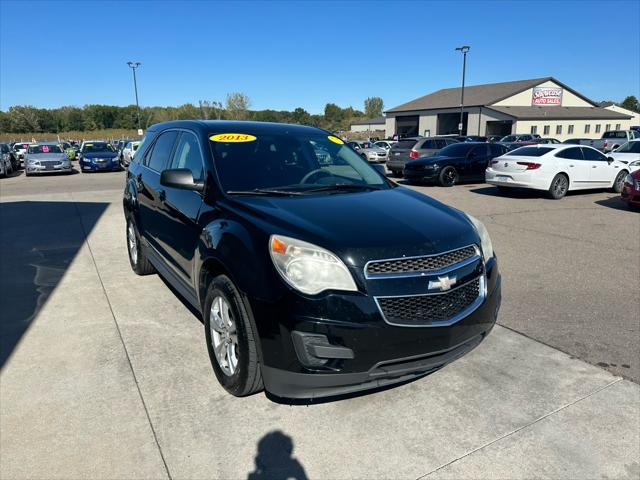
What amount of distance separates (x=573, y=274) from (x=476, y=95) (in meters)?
62.0

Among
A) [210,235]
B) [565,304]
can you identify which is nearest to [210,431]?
[210,235]

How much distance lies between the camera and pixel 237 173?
11.3 feet

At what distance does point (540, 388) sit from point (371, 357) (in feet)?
4.93

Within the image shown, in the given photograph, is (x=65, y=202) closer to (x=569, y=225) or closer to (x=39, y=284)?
(x=39, y=284)

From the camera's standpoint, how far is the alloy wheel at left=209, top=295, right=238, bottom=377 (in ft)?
9.61

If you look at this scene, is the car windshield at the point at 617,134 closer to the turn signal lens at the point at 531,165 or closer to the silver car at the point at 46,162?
the turn signal lens at the point at 531,165

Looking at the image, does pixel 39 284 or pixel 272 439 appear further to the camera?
pixel 39 284

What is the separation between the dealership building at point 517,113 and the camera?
54.5m

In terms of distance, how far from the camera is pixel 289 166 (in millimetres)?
3748

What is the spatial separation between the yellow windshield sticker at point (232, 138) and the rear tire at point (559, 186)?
10.7m

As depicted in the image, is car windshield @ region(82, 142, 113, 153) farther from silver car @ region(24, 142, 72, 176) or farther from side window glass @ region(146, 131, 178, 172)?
side window glass @ region(146, 131, 178, 172)

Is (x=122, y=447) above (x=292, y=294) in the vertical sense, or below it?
below

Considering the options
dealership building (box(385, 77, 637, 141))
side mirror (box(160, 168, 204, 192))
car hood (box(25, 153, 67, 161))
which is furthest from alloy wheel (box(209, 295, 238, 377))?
dealership building (box(385, 77, 637, 141))

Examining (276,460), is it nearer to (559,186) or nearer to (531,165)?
(531,165)
